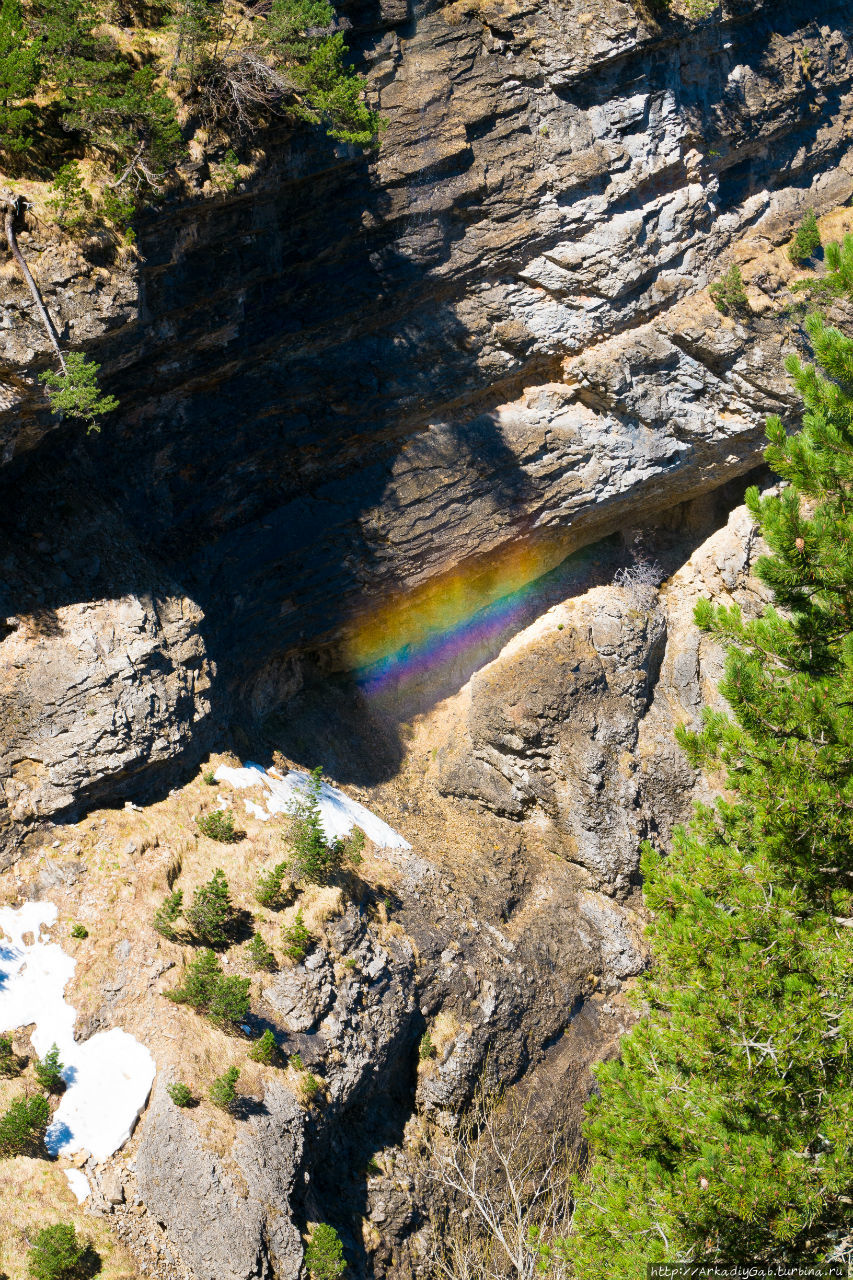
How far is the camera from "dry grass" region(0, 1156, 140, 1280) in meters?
9.33

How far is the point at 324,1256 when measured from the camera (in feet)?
33.1

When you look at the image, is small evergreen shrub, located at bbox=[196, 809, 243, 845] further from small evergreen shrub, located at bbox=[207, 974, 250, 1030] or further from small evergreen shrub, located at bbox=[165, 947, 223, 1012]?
small evergreen shrub, located at bbox=[207, 974, 250, 1030]

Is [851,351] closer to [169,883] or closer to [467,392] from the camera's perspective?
[467,392]

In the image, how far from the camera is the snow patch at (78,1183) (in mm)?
9812

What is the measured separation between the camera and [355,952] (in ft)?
42.7

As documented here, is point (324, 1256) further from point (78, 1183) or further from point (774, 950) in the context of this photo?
point (774, 950)

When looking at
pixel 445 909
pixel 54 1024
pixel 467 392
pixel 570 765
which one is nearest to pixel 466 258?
pixel 467 392

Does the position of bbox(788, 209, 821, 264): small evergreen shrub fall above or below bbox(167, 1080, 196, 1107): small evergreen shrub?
above

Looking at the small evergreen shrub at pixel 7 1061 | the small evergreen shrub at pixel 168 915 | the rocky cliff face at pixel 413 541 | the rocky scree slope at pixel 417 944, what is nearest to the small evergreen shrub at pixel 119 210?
the rocky cliff face at pixel 413 541

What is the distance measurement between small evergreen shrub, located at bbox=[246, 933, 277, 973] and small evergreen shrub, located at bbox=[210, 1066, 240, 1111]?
162cm

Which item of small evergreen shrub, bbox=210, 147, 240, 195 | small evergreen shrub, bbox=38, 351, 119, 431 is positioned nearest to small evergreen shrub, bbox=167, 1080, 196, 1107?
small evergreen shrub, bbox=38, 351, 119, 431

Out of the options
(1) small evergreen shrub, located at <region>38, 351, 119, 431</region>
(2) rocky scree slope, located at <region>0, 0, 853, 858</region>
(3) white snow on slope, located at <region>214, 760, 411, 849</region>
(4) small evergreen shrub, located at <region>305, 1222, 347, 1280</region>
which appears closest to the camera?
(4) small evergreen shrub, located at <region>305, 1222, 347, 1280</region>

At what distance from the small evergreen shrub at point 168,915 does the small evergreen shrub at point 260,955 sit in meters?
1.09

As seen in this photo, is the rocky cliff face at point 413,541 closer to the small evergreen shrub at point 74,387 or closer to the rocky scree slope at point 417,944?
the rocky scree slope at point 417,944
